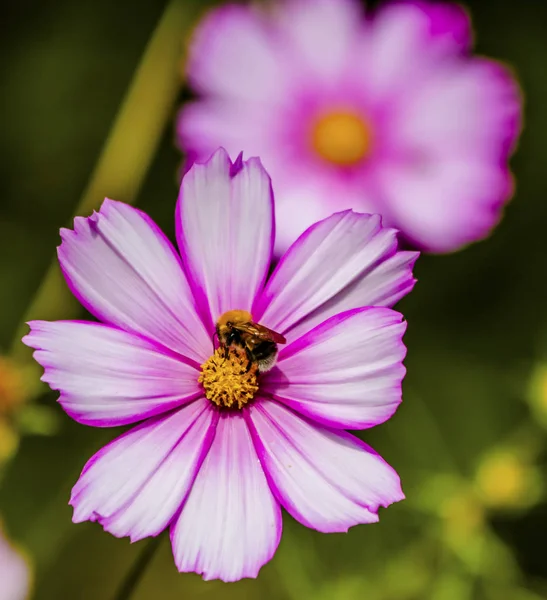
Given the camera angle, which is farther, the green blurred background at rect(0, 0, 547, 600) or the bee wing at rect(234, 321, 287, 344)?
the green blurred background at rect(0, 0, 547, 600)

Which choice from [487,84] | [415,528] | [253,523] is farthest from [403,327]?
[415,528]

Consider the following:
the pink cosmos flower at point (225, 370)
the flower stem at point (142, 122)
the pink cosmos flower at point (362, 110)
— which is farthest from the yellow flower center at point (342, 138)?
the pink cosmos flower at point (225, 370)

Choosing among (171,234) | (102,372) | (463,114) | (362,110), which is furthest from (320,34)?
(102,372)

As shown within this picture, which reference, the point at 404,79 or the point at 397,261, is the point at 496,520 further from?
the point at 397,261

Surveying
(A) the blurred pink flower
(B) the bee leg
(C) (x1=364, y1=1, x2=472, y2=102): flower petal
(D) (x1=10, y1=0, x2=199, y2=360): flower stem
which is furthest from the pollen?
(C) (x1=364, y1=1, x2=472, y2=102): flower petal

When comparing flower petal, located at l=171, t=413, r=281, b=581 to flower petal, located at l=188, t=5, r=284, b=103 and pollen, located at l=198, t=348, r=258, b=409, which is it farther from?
flower petal, located at l=188, t=5, r=284, b=103

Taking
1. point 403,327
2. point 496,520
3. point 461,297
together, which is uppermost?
point 403,327

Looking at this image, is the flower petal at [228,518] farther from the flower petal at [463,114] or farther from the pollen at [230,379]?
the flower petal at [463,114]
